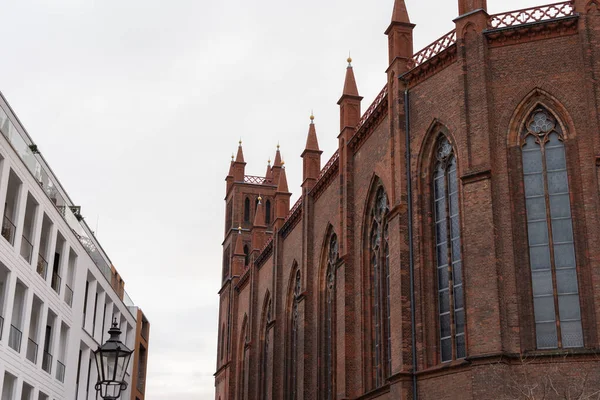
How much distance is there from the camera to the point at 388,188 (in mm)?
31141

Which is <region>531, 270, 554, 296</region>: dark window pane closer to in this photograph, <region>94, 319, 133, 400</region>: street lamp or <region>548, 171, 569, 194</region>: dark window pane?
<region>548, 171, 569, 194</region>: dark window pane

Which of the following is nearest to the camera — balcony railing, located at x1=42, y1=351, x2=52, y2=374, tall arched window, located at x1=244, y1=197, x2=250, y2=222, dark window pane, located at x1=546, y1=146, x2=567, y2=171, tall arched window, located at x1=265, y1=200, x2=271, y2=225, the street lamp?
the street lamp

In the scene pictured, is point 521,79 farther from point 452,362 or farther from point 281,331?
point 281,331

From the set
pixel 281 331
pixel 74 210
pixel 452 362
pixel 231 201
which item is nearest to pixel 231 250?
pixel 231 201

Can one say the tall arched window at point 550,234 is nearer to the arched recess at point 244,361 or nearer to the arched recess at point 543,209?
the arched recess at point 543,209

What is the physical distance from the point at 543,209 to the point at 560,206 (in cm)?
51

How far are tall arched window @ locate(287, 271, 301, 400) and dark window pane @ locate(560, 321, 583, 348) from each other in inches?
768

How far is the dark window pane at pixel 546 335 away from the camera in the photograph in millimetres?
24614

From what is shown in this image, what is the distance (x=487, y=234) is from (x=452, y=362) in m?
4.11

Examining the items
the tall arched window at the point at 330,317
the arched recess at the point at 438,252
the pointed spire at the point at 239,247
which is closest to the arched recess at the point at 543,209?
the arched recess at the point at 438,252

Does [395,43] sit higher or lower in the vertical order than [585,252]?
higher

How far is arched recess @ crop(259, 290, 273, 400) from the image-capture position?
49.1m

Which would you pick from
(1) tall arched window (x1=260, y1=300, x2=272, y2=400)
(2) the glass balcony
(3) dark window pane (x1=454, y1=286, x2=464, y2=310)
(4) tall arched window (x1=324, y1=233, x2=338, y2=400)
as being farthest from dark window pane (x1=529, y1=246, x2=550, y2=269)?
(1) tall arched window (x1=260, y1=300, x2=272, y2=400)

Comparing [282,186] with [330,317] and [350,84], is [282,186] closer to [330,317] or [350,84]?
[350,84]
